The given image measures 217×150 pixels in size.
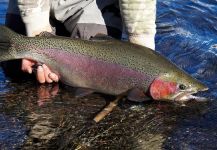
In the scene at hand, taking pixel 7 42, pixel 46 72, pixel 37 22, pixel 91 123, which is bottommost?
pixel 91 123

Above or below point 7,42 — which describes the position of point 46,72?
below

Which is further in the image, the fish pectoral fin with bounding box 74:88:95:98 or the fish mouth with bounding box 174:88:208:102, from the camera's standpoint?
the fish pectoral fin with bounding box 74:88:95:98

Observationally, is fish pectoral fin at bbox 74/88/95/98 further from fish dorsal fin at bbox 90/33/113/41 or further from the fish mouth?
the fish mouth

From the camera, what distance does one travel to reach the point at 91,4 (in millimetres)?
4227

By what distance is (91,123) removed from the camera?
3463 millimetres

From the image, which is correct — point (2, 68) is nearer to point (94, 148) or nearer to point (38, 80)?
point (38, 80)

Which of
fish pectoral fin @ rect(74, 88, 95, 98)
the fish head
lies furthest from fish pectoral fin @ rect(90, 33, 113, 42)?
the fish head

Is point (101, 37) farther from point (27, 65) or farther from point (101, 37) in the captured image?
point (27, 65)

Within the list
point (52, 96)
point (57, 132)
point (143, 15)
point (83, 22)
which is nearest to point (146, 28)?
point (143, 15)

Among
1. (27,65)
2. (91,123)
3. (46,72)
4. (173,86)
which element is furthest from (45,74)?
(173,86)

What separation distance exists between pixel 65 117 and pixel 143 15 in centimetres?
101

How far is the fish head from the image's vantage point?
3639mm

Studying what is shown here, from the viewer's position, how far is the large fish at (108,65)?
12.0 ft

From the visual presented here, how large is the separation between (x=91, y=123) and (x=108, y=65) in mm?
512
